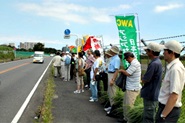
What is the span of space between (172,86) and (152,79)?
1.46 meters

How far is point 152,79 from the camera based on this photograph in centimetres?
497

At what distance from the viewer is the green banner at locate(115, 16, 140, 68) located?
318 inches

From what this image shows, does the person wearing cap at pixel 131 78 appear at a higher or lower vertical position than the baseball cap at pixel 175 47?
lower

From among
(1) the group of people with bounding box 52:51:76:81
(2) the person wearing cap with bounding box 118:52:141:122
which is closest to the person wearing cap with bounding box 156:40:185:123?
(2) the person wearing cap with bounding box 118:52:141:122

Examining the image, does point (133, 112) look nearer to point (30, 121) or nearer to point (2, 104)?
point (30, 121)

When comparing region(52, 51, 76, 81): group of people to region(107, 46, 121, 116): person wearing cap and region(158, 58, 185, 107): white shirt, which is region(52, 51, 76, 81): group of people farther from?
region(158, 58, 185, 107): white shirt

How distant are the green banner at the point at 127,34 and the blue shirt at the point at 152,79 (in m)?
3.11

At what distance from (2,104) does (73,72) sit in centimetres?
885

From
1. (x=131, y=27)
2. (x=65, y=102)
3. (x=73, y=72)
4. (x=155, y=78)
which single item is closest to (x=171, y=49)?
(x=155, y=78)

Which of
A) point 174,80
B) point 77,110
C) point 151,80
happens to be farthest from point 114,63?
point 174,80

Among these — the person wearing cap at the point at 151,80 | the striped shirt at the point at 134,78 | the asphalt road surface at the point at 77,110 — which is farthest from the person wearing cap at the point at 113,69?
the person wearing cap at the point at 151,80

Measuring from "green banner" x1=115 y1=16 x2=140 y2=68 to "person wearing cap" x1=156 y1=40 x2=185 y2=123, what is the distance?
4.30m

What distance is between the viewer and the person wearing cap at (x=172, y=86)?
351cm

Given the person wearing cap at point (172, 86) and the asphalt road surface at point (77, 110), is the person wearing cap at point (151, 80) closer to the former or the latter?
the person wearing cap at point (172, 86)
